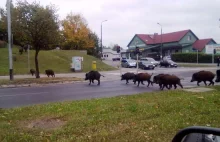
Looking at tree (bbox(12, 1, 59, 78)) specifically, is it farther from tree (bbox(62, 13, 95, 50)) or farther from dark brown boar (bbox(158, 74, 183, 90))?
tree (bbox(62, 13, 95, 50))

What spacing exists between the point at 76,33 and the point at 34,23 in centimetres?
4389

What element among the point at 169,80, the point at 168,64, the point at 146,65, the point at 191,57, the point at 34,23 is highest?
the point at 34,23

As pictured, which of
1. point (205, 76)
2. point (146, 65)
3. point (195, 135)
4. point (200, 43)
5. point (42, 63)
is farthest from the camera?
point (200, 43)

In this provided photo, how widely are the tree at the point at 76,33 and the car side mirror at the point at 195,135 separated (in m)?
64.2

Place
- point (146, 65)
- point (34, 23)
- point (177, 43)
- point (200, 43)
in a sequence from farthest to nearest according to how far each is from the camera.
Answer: point (200, 43)
point (177, 43)
point (146, 65)
point (34, 23)

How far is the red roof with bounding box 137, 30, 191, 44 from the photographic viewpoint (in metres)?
78.2

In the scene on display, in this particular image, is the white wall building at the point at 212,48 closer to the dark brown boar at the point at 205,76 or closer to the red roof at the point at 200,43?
the red roof at the point at 200,43

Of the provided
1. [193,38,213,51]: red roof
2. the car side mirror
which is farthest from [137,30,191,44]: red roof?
the car side mirror

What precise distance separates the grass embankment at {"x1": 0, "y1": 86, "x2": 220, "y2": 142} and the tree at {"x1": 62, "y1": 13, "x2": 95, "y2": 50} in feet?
189

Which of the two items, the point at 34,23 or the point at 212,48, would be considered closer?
the point at 34,23

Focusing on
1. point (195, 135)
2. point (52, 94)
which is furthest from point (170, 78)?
point (195, 135)

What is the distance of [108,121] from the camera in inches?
278

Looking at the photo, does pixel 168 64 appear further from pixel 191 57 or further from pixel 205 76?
pixel 205 76

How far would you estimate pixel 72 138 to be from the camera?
5699 mm
